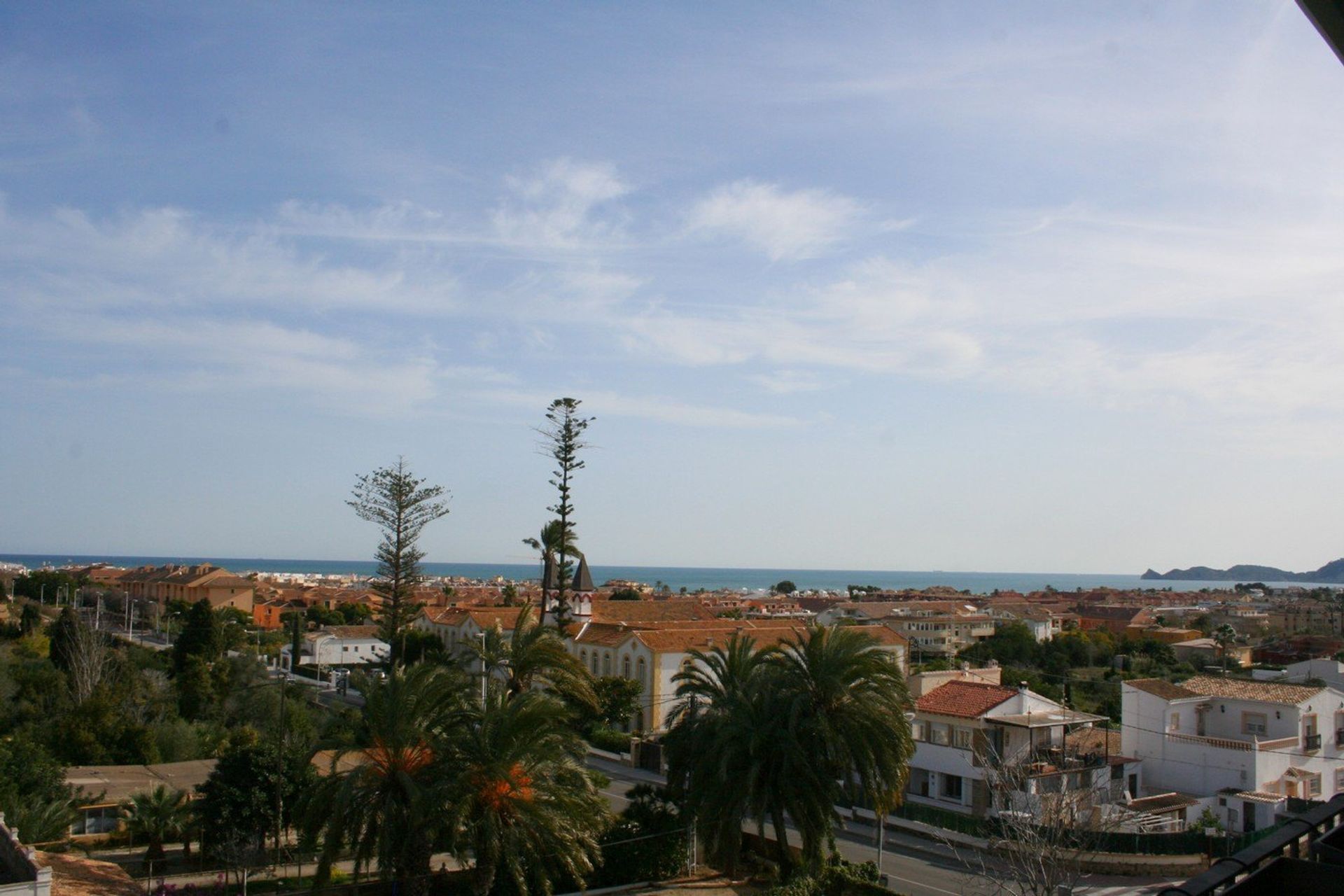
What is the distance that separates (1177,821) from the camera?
1136 inches

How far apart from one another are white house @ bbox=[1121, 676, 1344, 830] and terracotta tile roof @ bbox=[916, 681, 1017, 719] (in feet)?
17.0

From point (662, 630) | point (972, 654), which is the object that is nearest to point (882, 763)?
point (662, 630)

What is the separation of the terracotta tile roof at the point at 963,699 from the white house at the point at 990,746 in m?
0.03

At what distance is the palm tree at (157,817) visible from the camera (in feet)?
76.4

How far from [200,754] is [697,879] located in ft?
61.3

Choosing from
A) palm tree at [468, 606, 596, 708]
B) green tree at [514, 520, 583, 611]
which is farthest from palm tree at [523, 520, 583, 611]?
palm tree at [468, 606, 596, 708]

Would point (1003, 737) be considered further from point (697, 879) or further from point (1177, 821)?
point (697, 879)

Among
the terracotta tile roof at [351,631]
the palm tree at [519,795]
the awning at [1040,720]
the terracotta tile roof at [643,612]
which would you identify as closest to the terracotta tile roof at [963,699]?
the awning at [1040,720]

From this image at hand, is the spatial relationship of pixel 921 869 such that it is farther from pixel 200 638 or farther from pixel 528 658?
pixel 200 638

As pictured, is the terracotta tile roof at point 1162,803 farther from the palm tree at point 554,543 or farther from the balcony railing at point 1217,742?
the palm tree at point 554,543

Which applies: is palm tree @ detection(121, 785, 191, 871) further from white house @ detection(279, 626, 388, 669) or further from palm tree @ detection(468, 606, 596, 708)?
white house @ detection(279, 626, 388, 669)

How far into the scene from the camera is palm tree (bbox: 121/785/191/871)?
23.3 m

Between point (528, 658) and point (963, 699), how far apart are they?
14.9 m

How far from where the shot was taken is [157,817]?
2328 cm
